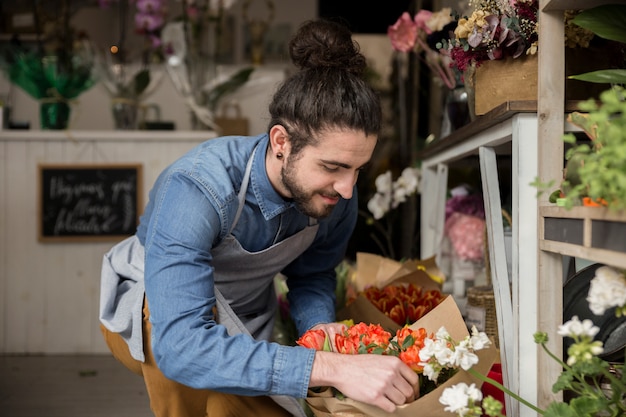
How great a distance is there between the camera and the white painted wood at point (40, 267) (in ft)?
12.4

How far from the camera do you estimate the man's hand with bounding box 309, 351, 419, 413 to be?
4.13 ft

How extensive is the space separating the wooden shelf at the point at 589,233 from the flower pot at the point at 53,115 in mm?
3144

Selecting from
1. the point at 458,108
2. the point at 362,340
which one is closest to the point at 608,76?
the point at 362,340

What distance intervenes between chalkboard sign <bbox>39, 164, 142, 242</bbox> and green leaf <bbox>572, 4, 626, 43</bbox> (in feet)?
9.43

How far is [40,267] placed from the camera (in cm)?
379

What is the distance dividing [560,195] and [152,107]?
3.22 meters

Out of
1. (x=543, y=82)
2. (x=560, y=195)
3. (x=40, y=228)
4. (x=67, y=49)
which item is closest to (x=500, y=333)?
(x=560, y=195)

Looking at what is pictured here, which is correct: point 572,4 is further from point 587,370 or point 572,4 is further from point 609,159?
point 587,370

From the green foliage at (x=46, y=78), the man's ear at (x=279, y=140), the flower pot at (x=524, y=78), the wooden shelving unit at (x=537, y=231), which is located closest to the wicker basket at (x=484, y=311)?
the wooden shelving unit at (x=537, y=231)

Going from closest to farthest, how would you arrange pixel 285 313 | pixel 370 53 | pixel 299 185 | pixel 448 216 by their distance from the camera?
pixel 299 185 < pixel 285 313 < pixel 448 216 < pixel 370 53

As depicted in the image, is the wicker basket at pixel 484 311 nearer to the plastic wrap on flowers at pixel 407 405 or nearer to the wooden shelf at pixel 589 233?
the plastic wrap on flowers at pixel 407 405

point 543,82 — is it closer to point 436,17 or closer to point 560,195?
point 560,195

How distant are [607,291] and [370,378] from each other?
42 cm

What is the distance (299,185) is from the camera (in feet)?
5.16
